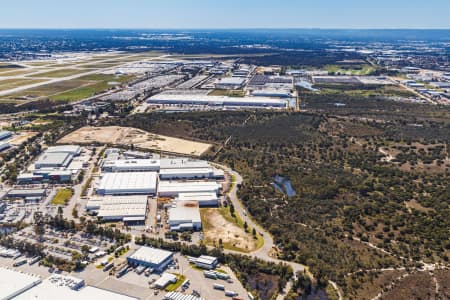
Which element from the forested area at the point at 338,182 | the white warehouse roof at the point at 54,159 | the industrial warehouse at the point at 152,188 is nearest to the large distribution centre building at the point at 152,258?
the industrial warehouse at the point at 152,188

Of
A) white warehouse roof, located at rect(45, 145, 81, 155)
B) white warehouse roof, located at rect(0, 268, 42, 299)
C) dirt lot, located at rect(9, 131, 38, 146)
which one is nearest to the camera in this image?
white warehouse roof, located at rect(0, 268, 42, 299)

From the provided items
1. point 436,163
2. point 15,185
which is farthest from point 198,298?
point 436,163

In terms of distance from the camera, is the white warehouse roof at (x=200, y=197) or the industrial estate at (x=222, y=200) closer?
the industrial estate at (x=222, y=200)

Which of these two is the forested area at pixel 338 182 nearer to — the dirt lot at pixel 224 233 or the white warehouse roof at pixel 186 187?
the dirt lot at pixel 224 233

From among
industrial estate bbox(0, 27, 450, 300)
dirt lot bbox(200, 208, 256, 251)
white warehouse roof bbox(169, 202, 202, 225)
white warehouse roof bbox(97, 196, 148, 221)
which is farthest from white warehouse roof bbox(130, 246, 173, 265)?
white warehouse roof bbox(97, 196, 148, 221)

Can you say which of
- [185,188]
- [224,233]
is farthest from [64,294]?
[185,188]

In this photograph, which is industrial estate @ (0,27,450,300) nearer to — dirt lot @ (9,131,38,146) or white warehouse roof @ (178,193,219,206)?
white warehouse roof @ (178,193,219,206)
